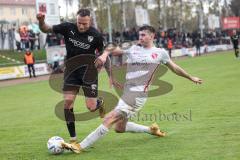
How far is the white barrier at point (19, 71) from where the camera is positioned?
110 ft

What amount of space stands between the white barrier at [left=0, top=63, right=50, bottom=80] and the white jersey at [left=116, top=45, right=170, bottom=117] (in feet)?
83.6

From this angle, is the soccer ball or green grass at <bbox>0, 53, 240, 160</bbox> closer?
green grass at <bbox>0, 53, 240, 160</bbox>

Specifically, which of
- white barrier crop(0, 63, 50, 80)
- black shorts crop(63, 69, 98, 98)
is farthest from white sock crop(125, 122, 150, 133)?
white barrier crop(0, 63, 50, 80)

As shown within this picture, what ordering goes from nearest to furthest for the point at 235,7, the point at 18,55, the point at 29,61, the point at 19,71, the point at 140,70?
the point at 140,70 → the point at 29,61 → the point at 19,71 → the point at 18,55 → the point at 235,7

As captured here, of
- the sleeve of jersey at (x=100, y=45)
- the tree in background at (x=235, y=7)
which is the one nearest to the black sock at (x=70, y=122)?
the sleeve of jersey at (x=100, y=45)

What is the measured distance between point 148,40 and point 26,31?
31488 millimetres

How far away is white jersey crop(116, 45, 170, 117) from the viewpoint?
28.3ft

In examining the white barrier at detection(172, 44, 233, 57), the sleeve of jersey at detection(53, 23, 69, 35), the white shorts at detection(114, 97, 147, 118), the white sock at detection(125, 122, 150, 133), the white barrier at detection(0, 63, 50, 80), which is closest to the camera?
Result: the white shorts at detection(114, 97, 147, 118)

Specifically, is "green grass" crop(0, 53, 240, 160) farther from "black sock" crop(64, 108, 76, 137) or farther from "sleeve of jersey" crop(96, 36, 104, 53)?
"sleeve of jersey" crop(96, 36, 104, 53)

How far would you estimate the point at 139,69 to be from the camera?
867 centimetres

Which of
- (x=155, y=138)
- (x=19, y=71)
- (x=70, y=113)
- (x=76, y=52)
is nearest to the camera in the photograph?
(x=70, y=113)

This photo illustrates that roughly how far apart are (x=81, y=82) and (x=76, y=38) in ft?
2.54

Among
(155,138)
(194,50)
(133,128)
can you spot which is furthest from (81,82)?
(194,50)

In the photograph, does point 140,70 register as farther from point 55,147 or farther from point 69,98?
point 55,147
